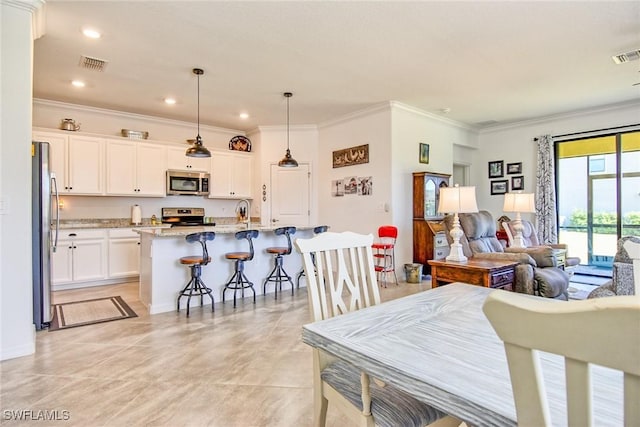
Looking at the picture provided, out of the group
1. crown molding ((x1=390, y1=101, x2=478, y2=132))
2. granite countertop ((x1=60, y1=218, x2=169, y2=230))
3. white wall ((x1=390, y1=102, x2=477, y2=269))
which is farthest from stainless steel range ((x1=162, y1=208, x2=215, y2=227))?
crown molding ((x1=390, y1=101, x2=478, y2=132))

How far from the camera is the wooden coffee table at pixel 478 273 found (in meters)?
3.14

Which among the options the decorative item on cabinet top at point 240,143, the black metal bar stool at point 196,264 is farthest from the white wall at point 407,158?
the decorative item on cabinet top at point 240,143

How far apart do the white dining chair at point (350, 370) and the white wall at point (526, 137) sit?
5979mm

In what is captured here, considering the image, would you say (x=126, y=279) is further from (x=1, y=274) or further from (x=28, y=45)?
(x=28, y=45)

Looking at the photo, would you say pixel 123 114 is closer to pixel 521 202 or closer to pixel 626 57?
pixel 521 202

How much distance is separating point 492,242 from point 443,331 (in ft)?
11.6

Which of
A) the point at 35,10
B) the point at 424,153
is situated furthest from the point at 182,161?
the point at 424,153

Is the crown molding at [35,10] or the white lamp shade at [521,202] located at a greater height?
the crown molding at [35,10]

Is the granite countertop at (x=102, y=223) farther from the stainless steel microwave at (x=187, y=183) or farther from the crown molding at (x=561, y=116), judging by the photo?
the crown molding at (x=561, y=116)

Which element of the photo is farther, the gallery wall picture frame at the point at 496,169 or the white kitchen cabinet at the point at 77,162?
the gallery wall picture frame at the point at 496,169

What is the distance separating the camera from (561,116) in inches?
239

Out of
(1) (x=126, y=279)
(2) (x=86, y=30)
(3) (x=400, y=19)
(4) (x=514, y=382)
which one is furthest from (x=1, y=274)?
(3) (x=400, y=19)

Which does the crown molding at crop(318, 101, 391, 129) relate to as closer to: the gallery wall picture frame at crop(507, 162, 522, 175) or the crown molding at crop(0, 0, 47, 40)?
the gallery wall picture frame at crop(507, 162, 522, 175)

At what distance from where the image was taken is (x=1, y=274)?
2561 millimetres
